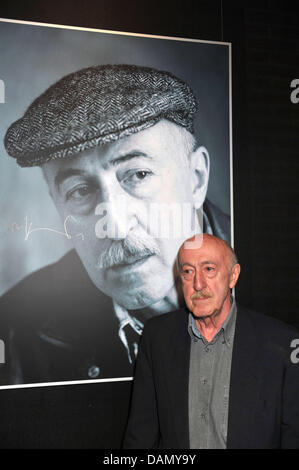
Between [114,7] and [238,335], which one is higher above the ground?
[114,7]

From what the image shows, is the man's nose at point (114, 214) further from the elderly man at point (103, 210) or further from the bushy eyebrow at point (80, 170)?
the bushy eyebrow at point (80, 170)

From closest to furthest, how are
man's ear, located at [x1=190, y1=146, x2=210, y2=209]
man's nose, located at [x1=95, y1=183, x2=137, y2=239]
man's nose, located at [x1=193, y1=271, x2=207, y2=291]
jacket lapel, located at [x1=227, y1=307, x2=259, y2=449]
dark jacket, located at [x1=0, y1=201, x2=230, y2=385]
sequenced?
jacket lapel, located at [x1=227, y1=307, x2=259, y2=449]
man's nose, located at [x1=193, y1=271, x2=207, y2=291]
dark jacket, located at [x1=0, y1=201, x2=230, y2=385]
man's nose, located at [x1=95, y1=183, x2=137, y2=239]
man's ear, located at [x1=190, y1=146, x2=210, y2=209]

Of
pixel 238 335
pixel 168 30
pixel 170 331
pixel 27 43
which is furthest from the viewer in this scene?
pixel 168 30

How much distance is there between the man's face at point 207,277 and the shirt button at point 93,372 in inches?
21.6

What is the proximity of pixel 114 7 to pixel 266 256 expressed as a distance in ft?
4.23

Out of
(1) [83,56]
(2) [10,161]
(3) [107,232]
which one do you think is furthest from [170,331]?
(1) [83,56]

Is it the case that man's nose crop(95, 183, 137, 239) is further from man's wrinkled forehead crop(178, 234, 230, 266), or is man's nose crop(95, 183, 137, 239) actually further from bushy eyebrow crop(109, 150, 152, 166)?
man's wrinkled forehead crop(178, 234, 230, 266)

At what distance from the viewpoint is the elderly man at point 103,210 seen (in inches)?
80.8

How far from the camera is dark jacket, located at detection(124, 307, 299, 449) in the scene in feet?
5.56

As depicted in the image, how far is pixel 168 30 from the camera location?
7.34 ft

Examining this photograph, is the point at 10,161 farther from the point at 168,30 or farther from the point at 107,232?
the point at 168,30

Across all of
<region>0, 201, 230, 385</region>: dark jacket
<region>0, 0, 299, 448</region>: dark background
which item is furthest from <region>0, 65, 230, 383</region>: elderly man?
<region>0, 0, 299, 448</region>: dark background

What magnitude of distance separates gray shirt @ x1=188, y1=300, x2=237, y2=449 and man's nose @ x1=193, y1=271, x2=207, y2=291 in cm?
15

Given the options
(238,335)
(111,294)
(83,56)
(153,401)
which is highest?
(83,56)
